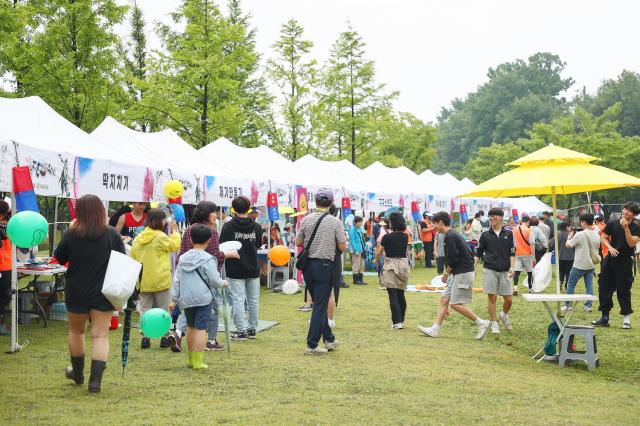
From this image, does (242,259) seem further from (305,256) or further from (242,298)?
(305,256)

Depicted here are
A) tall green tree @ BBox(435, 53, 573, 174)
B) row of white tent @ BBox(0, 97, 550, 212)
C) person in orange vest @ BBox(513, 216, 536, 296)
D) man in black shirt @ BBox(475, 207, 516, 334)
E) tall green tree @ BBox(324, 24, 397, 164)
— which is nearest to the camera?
row of white tent @ BBox(0, 97, 550, 212)

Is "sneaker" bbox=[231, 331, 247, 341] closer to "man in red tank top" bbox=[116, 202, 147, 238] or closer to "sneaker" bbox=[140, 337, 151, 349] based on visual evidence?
"sneaker" bbox=[140, 337, 151, 349]

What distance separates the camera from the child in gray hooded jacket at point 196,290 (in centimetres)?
666

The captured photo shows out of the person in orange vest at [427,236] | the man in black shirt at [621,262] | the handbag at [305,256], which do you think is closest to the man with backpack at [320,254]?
the handbag at [305,256]

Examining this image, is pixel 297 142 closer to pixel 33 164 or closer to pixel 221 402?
pixel 33 164

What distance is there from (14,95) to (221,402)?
57.9 feet

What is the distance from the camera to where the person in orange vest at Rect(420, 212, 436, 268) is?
76.4 feet

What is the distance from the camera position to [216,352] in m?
7.67

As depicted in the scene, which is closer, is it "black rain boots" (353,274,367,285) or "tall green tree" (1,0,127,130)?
"black rain boots" (353,274,367,285)

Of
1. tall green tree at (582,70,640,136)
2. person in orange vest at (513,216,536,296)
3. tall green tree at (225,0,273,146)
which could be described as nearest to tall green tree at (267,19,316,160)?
tall green tree at (225,0,273,146)

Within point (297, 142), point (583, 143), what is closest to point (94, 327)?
point (297, 142)

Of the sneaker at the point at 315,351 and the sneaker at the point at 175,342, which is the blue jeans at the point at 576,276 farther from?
the sneaker at the point at 175,342

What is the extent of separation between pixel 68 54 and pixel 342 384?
1707 cm

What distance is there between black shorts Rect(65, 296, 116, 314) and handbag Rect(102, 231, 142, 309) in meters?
0.10
